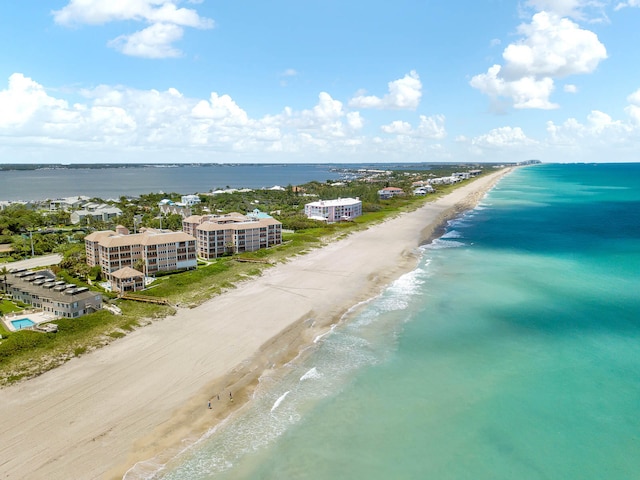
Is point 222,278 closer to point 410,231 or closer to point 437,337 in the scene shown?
point 437,337

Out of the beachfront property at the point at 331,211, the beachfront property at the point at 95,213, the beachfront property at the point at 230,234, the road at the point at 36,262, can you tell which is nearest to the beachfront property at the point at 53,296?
the road at the point at 36,262

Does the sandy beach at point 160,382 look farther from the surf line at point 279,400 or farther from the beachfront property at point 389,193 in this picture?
the beachfront property at point 389,193

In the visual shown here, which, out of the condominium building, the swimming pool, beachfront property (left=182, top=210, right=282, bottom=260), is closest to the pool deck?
the swimming pool

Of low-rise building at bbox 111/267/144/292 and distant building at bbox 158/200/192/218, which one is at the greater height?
distant building at bbox 158/200/192/218

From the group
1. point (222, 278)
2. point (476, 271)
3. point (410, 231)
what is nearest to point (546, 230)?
point (410, 231)

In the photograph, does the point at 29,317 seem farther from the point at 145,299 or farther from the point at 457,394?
the point at 457,394

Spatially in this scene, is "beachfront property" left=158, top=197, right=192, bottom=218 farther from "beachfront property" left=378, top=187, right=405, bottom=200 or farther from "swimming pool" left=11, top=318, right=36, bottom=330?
"beachfront property" left=378, top=187, right=405, bottom=200

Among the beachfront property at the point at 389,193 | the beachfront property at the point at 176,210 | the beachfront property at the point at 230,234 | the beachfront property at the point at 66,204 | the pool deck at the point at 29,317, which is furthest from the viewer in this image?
the beachfront property at the point at 389,193
